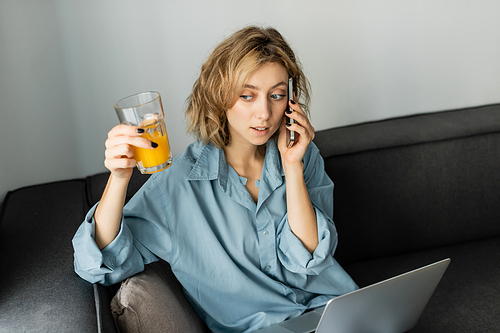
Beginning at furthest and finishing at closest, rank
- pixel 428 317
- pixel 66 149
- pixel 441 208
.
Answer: pixel 441 208 → pixel 66 149 → pixel 428 317

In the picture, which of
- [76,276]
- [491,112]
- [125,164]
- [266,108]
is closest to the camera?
[125,164]

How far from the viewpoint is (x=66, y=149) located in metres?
1.67

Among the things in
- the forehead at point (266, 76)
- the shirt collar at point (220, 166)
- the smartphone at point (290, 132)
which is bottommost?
the shirt collar at point (220, 166)

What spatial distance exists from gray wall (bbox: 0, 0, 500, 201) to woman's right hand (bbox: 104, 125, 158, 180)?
70 centimetres

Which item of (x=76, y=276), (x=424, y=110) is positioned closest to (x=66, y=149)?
(x=76, y=276)

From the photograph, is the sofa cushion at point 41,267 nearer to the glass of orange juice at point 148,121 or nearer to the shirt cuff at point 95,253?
the shirt cuff at point 95,253

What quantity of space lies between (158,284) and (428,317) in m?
0.94

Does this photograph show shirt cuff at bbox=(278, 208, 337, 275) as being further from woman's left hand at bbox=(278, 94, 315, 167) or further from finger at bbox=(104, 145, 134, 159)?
finger at bbox=(104, 145, 134, 159)

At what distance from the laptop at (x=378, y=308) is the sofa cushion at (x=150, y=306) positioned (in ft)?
0.73

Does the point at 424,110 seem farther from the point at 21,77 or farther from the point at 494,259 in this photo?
the point at 21,77

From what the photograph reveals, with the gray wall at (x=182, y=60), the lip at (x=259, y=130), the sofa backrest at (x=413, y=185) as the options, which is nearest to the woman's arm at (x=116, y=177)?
the lip at (x=259, y=130)

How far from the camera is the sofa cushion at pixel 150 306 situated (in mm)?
997

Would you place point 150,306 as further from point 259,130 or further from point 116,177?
point 259,130

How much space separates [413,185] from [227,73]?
0.99 m
